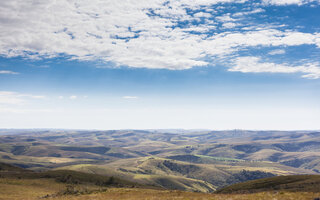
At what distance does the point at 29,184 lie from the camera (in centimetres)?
6962

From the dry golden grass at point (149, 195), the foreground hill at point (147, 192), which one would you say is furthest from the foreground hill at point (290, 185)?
the dry golden grass at point (149, 195)

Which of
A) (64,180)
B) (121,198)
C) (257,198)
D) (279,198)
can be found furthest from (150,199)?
(64,180)

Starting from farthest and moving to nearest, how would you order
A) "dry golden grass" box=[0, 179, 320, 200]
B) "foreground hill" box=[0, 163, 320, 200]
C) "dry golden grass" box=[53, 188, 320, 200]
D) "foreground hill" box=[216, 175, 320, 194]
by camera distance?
"foreground hill" box=[216, 175, 320, 194] → "foreground hill" box=[0, 163, 320, 200] → "dry golden grass" box=[0, 179, 320, 200] → "dry golden grass" box=[53, 188, 320, 200]

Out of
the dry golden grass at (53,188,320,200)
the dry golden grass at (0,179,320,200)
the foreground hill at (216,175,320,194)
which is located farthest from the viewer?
the foreground hill at (216,175,320,194)

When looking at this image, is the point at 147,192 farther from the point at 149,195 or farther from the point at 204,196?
the point at 204,196

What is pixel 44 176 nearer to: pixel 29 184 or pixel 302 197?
pixel 29 184

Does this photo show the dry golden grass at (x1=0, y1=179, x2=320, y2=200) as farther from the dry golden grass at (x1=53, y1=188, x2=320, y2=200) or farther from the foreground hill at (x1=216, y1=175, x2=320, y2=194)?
the foreground hill at (x1=216, y1=175, x2=320, y2=194)

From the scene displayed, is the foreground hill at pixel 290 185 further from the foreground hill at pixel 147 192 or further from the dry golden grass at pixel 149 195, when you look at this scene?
the dry golden grass at pixel 149 195

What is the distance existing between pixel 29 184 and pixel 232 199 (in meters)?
60.8

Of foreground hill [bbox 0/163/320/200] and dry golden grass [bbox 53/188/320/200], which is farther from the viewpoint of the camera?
foreground hill [bbox 0/163/320/200]

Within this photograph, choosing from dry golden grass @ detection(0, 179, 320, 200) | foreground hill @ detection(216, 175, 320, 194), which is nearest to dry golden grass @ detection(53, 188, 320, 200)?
dry golden grass @ detection(0, 179, 320, 200)

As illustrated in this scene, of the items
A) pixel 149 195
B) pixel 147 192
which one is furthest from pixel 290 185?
pixel 149 195

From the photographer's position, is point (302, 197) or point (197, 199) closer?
point (302, 197)

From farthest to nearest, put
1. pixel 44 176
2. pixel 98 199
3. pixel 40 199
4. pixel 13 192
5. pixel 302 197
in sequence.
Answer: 1. pixel 44 176
2. pixel 13 192
3. pixel 40 199
4. pixel 98 199
5. pixel 302 197
